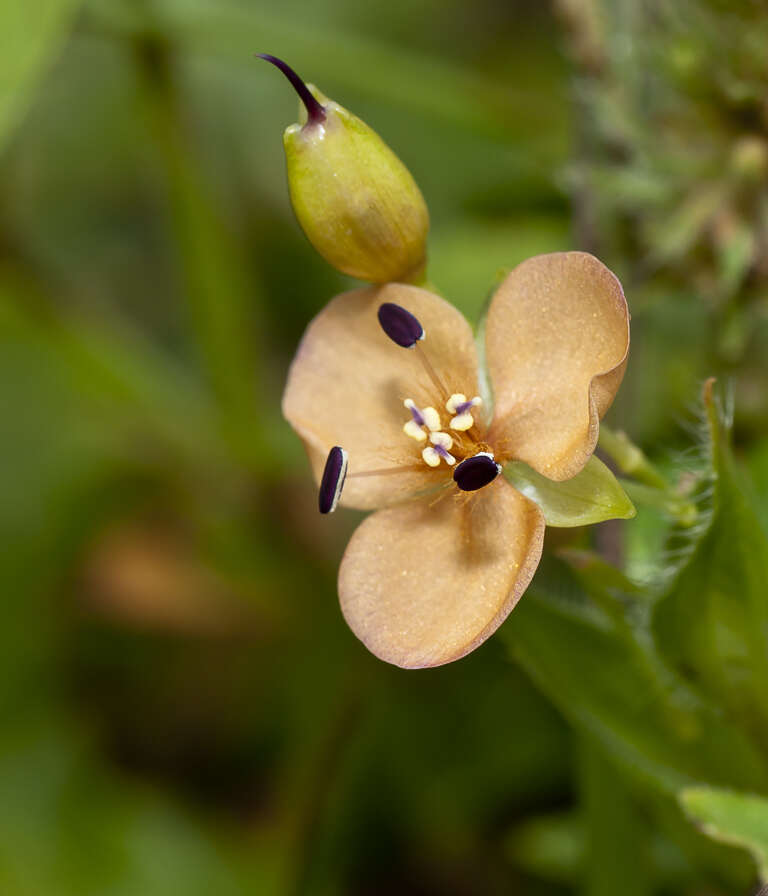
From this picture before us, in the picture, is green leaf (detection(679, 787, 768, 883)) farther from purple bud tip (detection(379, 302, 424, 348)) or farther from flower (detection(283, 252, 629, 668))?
purple bud tip (detection(379, 302, 424, 348))

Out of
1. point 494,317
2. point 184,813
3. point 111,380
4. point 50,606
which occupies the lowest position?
point 184,813

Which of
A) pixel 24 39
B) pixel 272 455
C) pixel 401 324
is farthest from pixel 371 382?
pixel 272 455

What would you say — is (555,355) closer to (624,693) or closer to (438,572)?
(438,572)

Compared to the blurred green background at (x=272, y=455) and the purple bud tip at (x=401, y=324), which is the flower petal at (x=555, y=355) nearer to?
the purple bud tip at (x=401, y=324)

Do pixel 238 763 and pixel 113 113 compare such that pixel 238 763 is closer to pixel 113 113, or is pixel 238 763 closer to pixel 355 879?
pixel 355 879

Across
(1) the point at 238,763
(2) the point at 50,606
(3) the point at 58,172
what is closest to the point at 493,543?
(1) the point at 238,763

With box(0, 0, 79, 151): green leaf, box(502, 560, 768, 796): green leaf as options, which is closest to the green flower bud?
box(502, 560, 768, 796): green leaf
